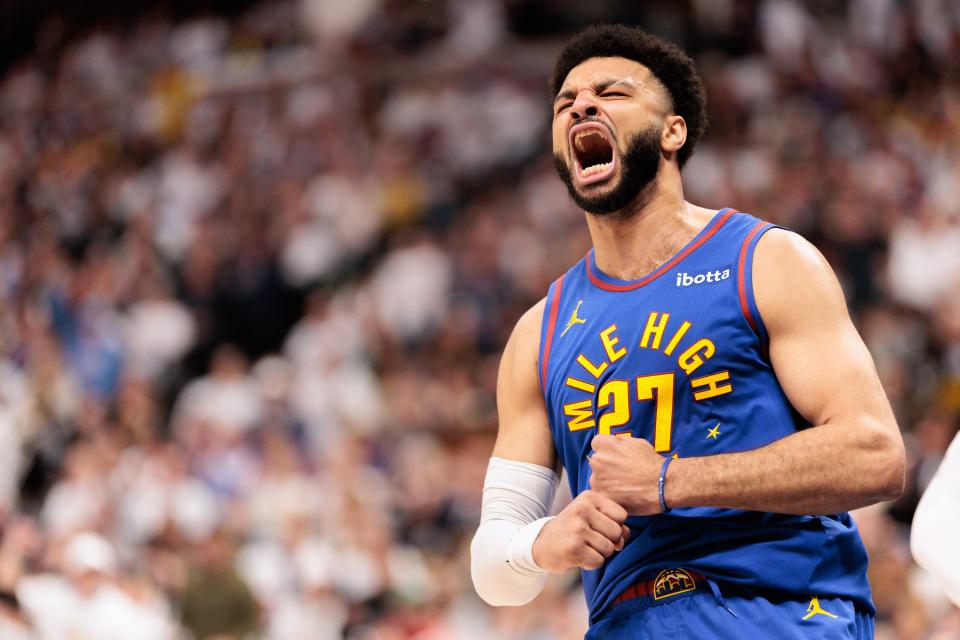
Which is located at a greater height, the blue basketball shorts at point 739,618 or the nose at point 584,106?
the nose at point 584,106

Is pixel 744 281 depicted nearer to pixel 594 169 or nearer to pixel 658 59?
pixel 594 169

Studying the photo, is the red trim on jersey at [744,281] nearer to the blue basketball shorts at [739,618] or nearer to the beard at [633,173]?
the beard at [633,173]

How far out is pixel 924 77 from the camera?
1238 cm

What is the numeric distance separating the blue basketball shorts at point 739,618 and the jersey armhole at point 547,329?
2.26 ft

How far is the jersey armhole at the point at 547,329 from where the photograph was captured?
3533 mm

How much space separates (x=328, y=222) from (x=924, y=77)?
631cm

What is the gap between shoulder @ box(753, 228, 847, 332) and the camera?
10.0ft

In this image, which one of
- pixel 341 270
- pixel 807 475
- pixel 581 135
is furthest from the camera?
pixel 341 270

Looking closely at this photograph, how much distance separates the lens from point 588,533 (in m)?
3.03

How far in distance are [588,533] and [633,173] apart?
3.32 ft

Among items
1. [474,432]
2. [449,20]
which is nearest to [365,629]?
[474,432]

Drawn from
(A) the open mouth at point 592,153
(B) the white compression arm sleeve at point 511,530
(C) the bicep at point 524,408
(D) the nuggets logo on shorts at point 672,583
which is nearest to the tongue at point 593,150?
(A) the open mouth at point 592,153

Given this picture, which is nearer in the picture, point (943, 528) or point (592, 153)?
point (943, 528)

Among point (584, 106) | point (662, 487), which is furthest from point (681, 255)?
point (662, 487)
